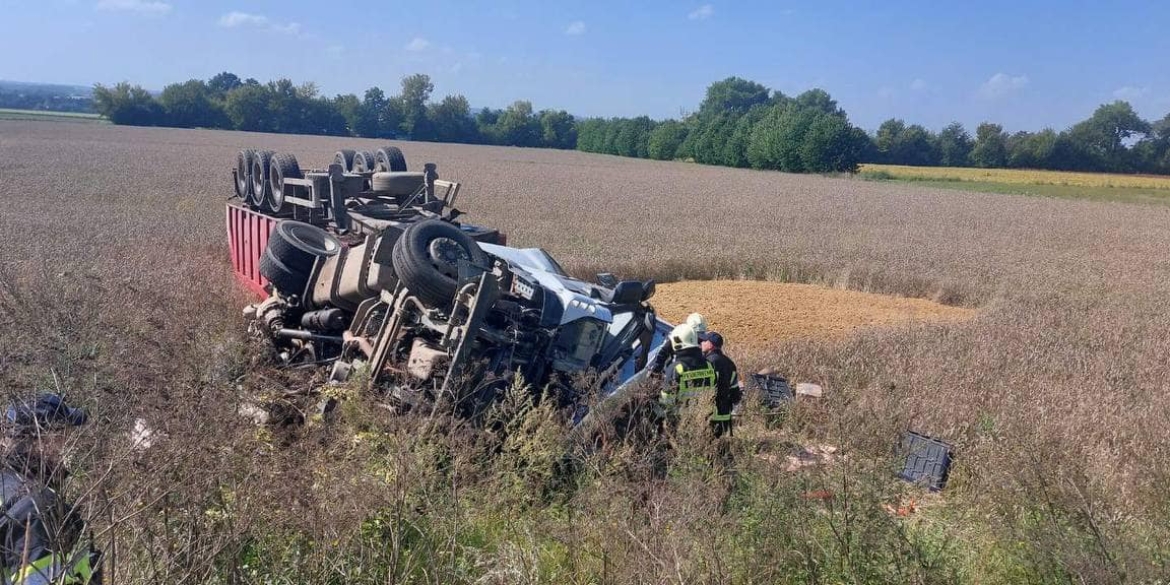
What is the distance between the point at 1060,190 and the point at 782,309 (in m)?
44.7

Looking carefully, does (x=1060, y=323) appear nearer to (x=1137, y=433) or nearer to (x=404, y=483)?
(x=1137, y=433)

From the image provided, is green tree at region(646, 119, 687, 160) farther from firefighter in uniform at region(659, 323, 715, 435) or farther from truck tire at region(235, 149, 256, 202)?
firefighter in uniform at region(659, 323, 715, 435)

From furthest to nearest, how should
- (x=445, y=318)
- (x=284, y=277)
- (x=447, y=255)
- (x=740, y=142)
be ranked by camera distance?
(x=740, y=142), (x=284, y=277), (x=447, y=255), (x=445, y=318)

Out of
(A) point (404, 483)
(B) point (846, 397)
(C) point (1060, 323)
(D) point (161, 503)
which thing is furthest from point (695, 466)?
(C) point (1060, 323)

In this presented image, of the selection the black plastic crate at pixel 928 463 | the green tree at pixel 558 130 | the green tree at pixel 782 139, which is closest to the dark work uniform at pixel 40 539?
the black plastic crate at pixel 928 463

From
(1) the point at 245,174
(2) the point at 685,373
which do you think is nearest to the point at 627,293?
(2) the point at 685,373

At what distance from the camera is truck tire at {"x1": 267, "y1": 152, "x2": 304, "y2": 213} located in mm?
9852

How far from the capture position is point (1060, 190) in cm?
4747

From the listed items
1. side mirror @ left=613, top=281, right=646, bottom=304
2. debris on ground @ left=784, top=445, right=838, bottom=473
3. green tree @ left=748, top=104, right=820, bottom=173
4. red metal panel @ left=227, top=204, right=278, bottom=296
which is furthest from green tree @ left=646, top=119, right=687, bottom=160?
debris on ground @ left=784, top=445, right=838, bottom=473

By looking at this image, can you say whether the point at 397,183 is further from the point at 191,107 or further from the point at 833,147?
the point at 191,107

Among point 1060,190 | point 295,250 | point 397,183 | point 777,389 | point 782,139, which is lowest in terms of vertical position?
point 777,389

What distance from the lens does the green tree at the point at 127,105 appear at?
244 feet

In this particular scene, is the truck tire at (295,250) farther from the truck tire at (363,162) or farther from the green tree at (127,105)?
the green tree at (127,105)

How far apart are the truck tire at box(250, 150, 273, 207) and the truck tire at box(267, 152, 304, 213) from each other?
112mm
